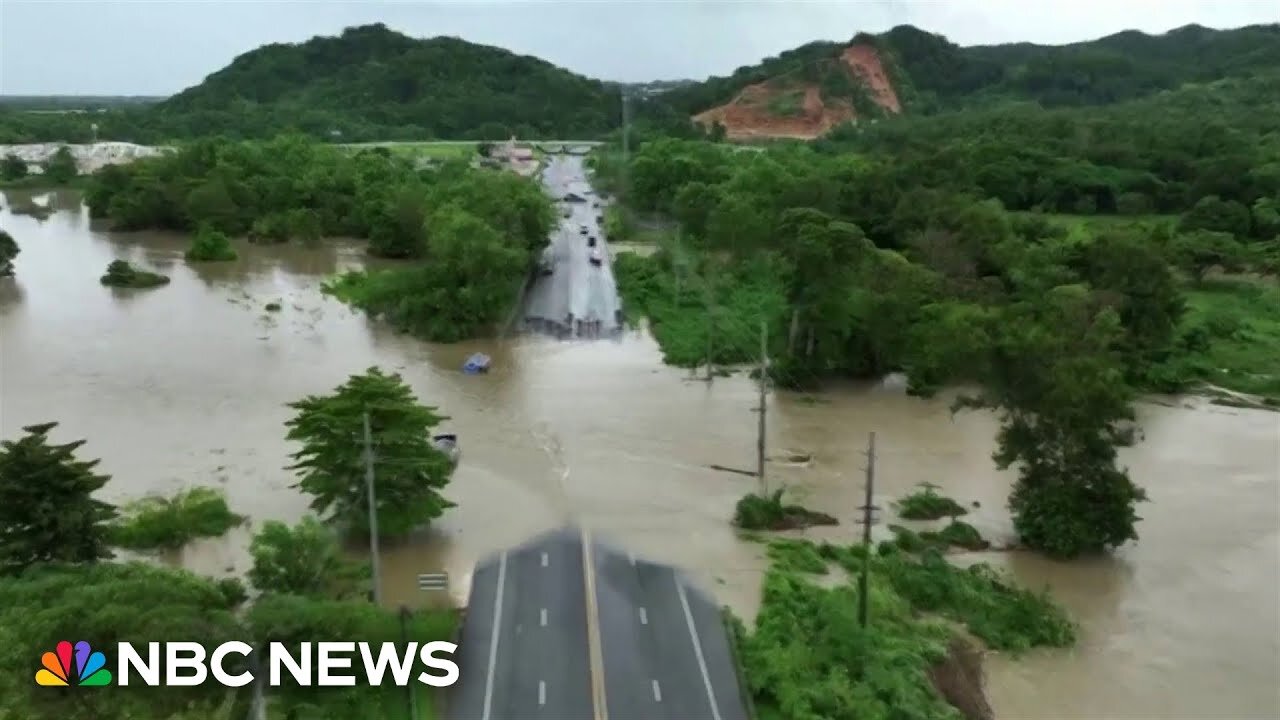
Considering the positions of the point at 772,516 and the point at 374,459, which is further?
the point at 772,516

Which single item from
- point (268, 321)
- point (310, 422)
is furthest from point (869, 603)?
point (268, 321)

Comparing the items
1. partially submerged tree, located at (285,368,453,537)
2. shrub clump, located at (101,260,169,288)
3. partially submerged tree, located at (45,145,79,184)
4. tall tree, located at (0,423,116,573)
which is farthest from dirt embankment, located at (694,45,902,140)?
tall tree, located at (0,423,116,573)

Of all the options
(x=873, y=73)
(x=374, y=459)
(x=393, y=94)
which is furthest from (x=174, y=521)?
(x=393, y=94)

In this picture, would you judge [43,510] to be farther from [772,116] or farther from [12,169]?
[772,116]

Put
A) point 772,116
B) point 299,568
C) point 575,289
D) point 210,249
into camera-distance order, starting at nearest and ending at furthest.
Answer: point 299,568, point 575,289, point 210,249, point 772,116

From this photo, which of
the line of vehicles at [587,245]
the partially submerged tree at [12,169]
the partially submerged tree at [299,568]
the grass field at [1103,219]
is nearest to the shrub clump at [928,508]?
the partially submerged tree at [299,568]

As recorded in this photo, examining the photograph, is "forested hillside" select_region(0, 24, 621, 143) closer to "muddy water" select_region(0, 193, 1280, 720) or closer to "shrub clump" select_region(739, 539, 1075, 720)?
"muddy water" select_region(0, 193, 1280, 720)

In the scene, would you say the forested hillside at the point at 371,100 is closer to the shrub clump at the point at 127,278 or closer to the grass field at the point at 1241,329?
the shrub clump at the point at 127,278

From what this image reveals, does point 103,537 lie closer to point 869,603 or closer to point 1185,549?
point 869,603
